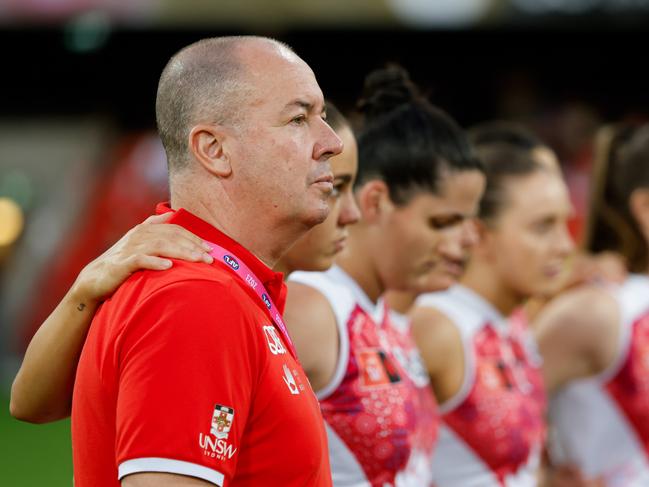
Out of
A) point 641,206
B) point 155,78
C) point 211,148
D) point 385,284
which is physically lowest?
point 155,78

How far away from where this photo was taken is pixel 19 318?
13102 millimetres

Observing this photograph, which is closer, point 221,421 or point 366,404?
point 221,421

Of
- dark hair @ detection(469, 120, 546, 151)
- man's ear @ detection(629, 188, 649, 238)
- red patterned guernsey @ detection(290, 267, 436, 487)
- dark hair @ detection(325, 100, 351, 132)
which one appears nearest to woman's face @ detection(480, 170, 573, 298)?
dark hair @ detection(469, 120, 546, 151)

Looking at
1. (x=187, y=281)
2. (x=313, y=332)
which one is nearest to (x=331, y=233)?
(x=313, y=332)

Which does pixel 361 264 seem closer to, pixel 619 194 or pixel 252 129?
pixel 252 129

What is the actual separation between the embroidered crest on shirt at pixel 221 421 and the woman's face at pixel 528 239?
7.53ft

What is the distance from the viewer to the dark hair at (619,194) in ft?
15.0

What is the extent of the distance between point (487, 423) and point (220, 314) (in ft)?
5.90

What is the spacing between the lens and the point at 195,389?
173 centimetres

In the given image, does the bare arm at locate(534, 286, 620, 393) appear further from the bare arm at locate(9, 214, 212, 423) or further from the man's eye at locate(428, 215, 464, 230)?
the bare arm at locate(9, 214, 212, 423)

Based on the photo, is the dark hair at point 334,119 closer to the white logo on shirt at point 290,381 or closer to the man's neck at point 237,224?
the man's neck at point 237,224

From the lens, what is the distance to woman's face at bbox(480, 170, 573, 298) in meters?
3.90

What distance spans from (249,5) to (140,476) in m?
11.2

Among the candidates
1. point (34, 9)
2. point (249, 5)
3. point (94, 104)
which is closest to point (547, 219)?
point (249, 5)
